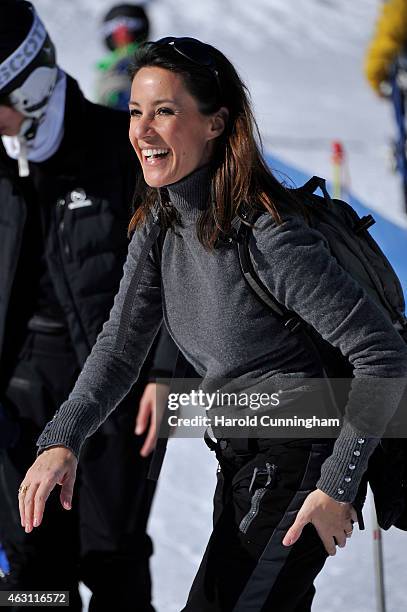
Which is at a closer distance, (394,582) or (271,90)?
(394,582)

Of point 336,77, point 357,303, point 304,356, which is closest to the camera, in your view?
point 357,303

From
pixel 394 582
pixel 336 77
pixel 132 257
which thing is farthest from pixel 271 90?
pixel 132 257

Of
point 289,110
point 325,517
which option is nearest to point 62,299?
point 325,517

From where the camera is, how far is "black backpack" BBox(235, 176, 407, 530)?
2.45 meters

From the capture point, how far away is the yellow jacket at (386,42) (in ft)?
33.1

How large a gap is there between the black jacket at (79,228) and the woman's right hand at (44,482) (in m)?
1.14

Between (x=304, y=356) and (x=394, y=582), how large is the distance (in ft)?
7.63

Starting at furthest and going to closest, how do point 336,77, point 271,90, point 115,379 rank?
point 336,77 < point 271,90 < point 115,379

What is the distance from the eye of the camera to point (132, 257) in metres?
2.79

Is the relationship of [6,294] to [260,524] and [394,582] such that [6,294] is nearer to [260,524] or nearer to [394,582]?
[260,524]

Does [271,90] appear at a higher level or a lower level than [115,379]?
lower

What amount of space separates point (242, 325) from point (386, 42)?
8.44 metres

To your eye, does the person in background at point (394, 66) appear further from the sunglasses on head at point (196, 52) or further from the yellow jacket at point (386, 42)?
the sunglasses on head at point (196, 52)

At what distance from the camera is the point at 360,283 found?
244 cm
